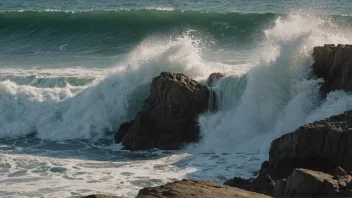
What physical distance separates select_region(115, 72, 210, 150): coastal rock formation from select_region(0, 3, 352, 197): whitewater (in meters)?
0.37

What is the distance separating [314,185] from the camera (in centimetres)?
1121

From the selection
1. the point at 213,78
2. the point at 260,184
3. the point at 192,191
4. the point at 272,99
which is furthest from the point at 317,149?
the point at 213,78

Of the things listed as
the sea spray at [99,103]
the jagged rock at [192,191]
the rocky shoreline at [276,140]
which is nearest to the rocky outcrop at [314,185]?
the rocky shoreline at [276,140]

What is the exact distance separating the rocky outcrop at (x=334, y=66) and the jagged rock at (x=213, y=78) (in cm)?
315

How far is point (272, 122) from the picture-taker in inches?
799

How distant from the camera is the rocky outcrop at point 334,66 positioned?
1859 cm

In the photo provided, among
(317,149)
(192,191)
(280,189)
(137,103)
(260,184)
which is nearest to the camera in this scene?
(192,191)

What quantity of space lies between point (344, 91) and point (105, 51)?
15.4m

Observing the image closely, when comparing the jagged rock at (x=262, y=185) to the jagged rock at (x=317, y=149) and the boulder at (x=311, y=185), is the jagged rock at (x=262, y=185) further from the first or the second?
the boulder at (x=311, y=185)

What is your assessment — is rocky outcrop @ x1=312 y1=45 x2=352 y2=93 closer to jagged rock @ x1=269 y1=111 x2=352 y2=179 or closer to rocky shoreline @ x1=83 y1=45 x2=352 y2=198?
rocky shoreline @ x1=83 y1=45 x2=352 y2=198

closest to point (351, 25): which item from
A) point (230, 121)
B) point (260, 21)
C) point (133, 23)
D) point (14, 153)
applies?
point (260, 21)

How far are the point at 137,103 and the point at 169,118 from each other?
354cm

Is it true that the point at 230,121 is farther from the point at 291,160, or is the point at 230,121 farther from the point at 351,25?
the point at 351,25

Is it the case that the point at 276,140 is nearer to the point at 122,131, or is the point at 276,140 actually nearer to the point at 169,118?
the point at 169,118
